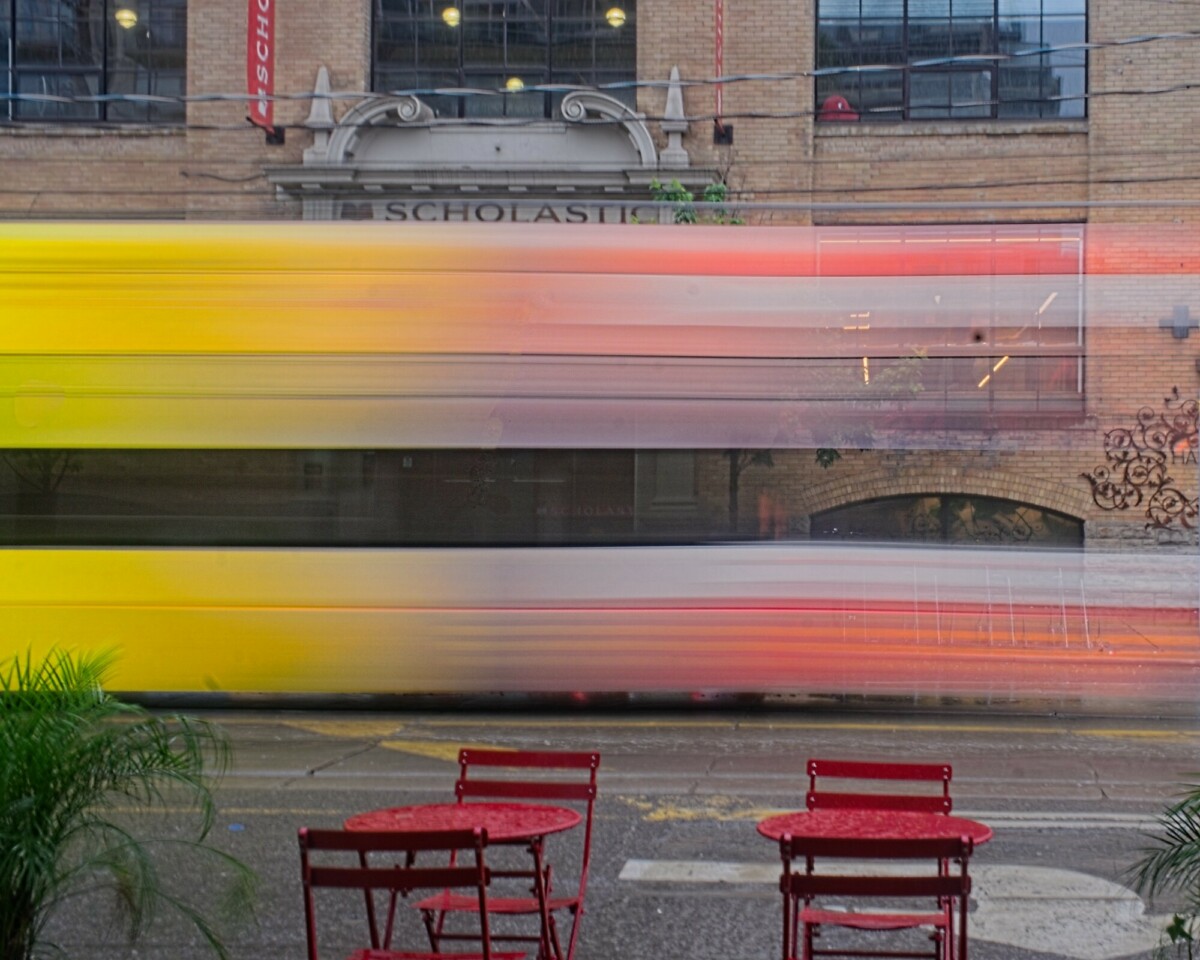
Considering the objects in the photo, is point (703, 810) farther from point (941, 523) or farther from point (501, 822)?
point (941, 523)

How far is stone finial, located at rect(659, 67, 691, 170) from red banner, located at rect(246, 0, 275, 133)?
5.22 m

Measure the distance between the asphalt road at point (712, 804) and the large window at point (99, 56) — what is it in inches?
479

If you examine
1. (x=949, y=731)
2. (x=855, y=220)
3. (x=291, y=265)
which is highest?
(x=855, y=220)

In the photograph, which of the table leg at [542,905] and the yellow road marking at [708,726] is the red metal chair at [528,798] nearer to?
the table leg at [542,905]

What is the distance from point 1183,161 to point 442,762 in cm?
1445

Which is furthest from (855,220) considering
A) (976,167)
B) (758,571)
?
(758,571)

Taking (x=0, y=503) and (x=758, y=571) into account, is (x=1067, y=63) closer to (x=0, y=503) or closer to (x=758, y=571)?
(x=758, y=571)

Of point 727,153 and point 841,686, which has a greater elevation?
point 727,153

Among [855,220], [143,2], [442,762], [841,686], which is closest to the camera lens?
[442,762]

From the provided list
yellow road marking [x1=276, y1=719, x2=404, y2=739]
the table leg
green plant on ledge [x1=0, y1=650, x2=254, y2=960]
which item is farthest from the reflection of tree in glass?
the table leg

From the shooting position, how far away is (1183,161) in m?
19.7

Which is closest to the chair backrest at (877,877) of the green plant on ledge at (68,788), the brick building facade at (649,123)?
the green plant on ledge at (68,788)

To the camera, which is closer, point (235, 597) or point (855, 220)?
point (235, 597)

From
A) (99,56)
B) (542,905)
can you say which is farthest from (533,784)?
(99,56)
